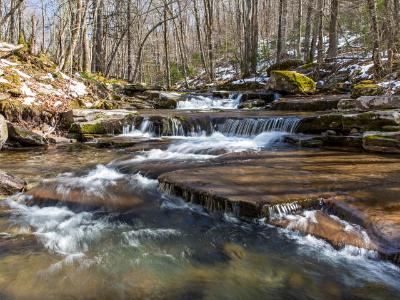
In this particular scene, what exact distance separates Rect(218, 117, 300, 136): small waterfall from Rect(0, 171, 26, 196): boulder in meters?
6.08

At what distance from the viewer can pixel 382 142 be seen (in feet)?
26.2

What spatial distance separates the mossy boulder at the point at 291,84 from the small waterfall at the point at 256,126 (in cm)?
561

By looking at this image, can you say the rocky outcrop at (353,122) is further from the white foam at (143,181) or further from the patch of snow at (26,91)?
the patch of snow at (26,91)

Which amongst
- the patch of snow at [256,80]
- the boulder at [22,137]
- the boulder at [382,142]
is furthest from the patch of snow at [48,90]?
the patch of snow at [256,80]

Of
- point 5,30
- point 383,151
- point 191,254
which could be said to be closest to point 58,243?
point 191,254

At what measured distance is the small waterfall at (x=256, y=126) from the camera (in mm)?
10391

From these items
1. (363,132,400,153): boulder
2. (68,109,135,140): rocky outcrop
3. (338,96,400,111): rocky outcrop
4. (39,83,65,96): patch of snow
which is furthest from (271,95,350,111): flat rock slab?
(39,83,65,96): patch of snow

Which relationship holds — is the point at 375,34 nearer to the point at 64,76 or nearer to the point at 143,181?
the point at 143,181

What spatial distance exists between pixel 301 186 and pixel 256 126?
5.44 metres

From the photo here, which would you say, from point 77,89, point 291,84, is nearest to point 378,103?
point 291,84

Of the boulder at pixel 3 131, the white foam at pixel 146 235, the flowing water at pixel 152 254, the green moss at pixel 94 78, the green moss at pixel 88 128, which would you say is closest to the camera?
the flowing water at pixel 152 254

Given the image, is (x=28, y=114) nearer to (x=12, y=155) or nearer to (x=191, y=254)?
(x=12, y=155)

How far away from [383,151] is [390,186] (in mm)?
2771

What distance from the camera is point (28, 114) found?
11.2 metres
